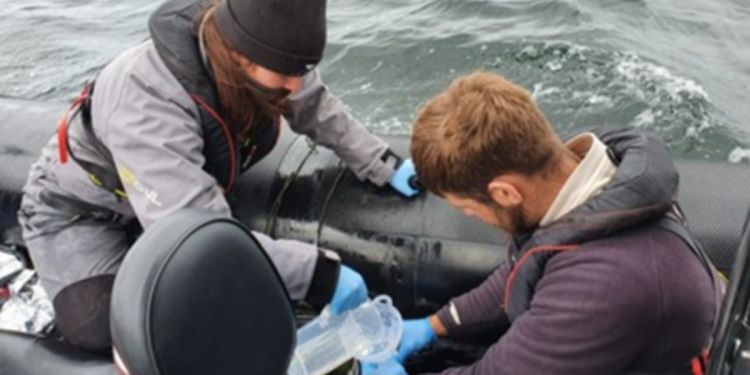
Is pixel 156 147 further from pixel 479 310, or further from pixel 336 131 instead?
pixel 479 310

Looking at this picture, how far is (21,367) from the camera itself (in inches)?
81.4

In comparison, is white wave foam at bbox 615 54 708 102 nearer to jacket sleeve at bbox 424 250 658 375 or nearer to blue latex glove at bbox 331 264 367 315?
blue latex glove at bbox 331 264 367 315

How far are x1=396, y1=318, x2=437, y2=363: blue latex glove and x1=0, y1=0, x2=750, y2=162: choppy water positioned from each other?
2.27 m

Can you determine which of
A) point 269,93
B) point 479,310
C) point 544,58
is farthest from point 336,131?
point 544,58

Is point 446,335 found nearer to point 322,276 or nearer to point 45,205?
point 322,276

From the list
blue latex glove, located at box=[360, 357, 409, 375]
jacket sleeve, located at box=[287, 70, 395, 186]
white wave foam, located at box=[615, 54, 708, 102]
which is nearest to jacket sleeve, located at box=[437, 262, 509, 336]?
blue latex glove, located at box=[360, 357, 409, 375]

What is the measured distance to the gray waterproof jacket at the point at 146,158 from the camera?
2207mm

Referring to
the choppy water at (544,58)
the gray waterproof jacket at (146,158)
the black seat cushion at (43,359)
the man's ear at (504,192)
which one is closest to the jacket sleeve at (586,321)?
the man's ear at (504,192)

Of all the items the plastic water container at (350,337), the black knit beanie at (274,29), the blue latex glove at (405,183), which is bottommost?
the plastic water container at (350,337)

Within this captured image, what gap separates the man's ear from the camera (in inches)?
72.1

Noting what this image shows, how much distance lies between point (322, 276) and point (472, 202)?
73cm

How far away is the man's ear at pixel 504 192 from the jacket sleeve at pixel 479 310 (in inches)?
21.5

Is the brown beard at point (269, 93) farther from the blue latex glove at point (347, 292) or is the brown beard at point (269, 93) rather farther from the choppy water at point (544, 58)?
the choppy water at point (544, 58)

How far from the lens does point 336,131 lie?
9.53ft
